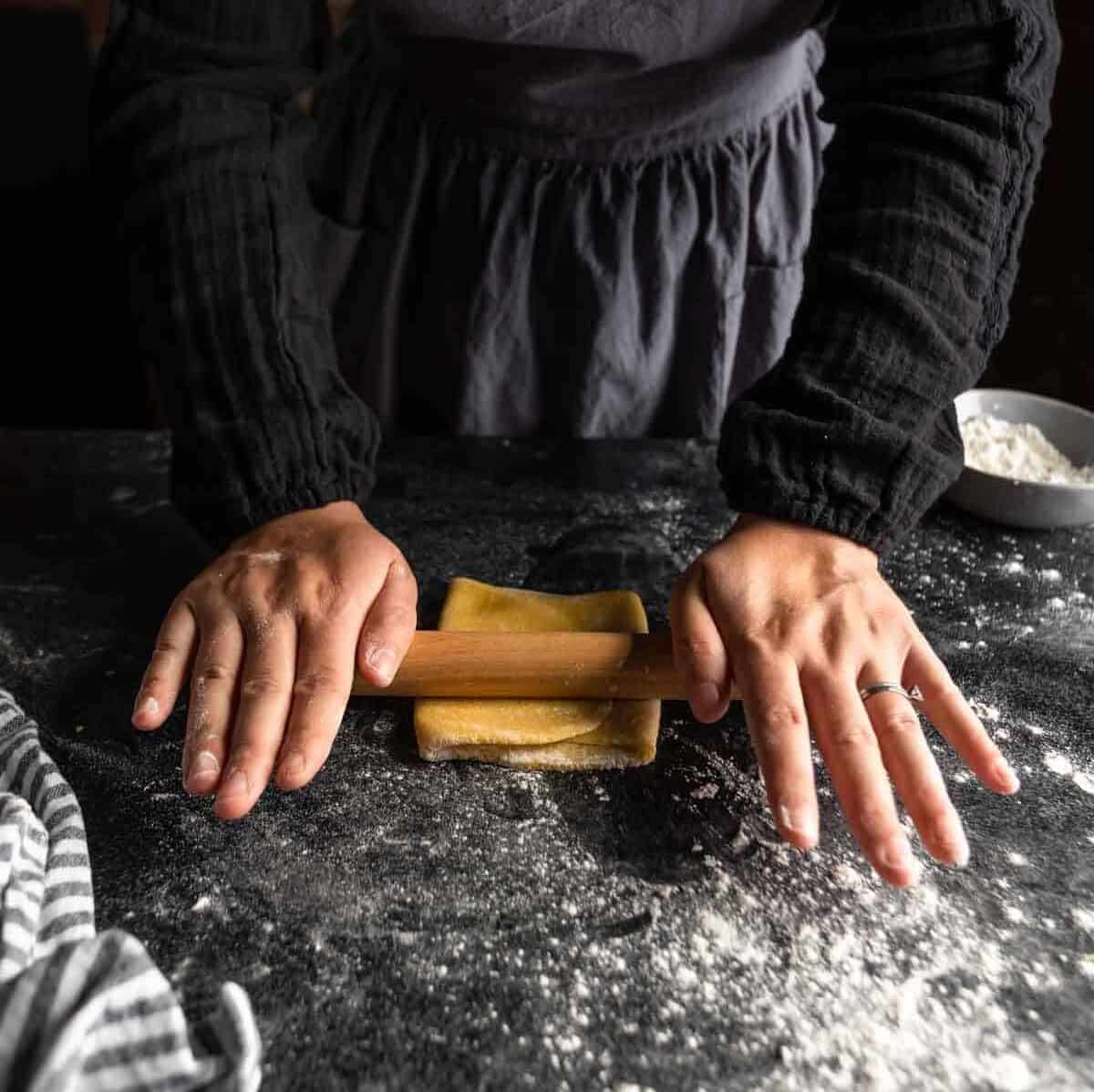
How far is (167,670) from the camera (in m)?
0.89

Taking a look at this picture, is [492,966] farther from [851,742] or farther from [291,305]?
[291,305]

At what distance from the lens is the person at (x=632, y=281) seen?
84 centimetres

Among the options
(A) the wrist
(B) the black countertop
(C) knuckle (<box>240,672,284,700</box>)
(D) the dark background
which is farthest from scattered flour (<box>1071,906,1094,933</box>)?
(D) the dark background

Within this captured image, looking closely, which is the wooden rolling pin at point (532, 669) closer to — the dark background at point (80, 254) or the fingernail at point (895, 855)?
the fingernail at point (895, 855)

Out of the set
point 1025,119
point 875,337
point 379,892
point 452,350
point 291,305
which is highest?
point 1025,119

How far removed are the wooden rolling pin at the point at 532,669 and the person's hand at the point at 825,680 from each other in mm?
41

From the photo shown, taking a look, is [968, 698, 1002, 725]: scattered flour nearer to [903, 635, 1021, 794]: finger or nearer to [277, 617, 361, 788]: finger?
[903, 635, 1021, 794]: finger

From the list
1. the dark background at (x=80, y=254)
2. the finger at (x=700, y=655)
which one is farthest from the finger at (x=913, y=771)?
the dark background at (x=80, y=254)

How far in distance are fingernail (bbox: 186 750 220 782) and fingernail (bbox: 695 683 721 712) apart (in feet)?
1.26

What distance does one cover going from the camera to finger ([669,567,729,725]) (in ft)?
2.83

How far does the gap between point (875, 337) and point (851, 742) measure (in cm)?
37

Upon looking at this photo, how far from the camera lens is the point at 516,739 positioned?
0.89 metres

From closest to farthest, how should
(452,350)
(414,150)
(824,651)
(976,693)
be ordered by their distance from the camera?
(824,651), (976,693), (414,150), (452,350)

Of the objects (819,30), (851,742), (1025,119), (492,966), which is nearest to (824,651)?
(851,742)
